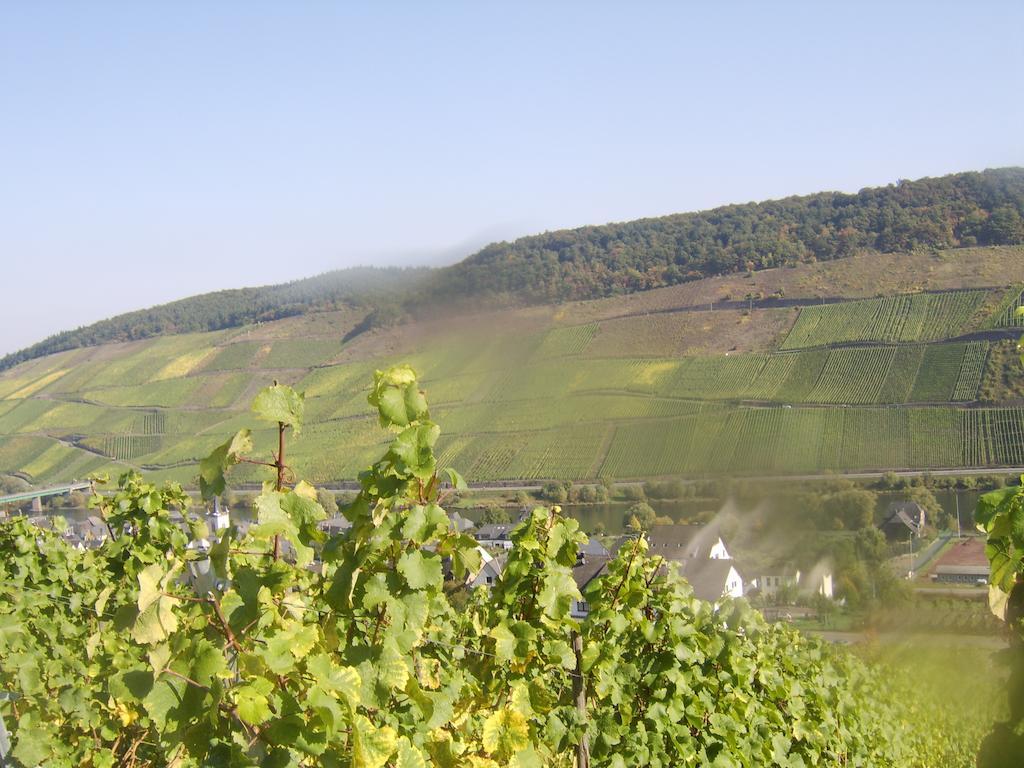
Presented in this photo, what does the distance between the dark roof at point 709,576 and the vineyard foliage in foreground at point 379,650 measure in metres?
17.1

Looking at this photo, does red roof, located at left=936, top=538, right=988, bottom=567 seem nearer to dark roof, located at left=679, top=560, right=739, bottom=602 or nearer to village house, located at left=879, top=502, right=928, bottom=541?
village house, located at left=879, top=502, right=928, bottom=541

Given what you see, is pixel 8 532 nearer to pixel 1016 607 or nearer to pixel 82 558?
pixel 82 558

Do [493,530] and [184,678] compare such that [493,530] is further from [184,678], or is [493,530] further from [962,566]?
[184,678]

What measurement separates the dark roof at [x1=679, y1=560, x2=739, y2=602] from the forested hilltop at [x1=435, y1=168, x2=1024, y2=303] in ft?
85.4

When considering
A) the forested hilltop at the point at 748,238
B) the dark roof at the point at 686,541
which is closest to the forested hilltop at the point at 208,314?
the forested hilltop at the point at 748,238

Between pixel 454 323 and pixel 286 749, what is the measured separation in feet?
109

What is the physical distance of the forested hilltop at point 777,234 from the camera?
2276 inches

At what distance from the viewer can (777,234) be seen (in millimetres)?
65812

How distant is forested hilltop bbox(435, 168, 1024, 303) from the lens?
190ft

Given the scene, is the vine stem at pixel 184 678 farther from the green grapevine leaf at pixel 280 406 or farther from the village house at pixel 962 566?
the village house at pixel 962 566

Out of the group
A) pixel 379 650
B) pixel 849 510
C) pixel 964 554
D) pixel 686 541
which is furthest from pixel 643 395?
pixel 379 650

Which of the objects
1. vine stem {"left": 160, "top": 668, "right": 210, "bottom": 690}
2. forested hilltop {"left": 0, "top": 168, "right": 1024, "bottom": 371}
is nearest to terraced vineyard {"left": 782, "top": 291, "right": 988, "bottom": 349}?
forested hilltop {"left": 0, "top": 168, "right": 1024, "bottom": 371}

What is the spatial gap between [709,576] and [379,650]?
80.7 ft

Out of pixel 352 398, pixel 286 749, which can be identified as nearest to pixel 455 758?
pixel 286 749
